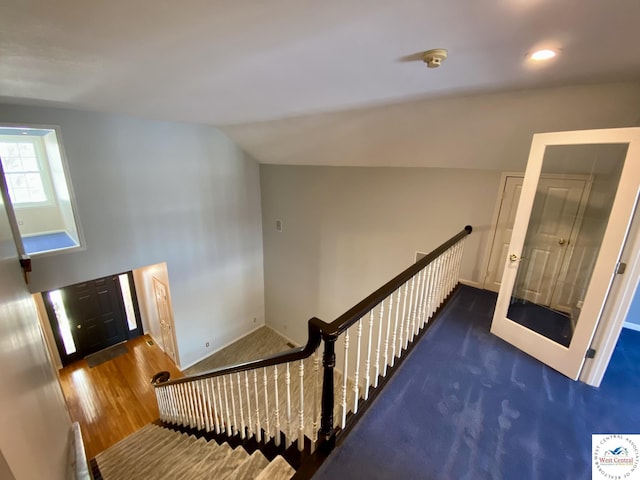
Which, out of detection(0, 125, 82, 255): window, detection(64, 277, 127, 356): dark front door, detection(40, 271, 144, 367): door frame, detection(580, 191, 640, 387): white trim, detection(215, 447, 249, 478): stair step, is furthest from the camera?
detection(64, 277, 127, 356): dark front door

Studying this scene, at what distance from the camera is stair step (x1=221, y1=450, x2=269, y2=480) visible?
1956mm

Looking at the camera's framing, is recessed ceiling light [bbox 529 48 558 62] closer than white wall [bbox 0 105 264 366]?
Yes

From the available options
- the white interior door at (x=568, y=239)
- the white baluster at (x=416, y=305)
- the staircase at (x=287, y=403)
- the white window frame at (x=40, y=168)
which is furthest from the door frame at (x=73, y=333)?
the white interior door at (x=568, y=239)

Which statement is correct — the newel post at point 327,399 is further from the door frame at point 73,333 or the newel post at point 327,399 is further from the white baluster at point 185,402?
the door frame at point 73,333

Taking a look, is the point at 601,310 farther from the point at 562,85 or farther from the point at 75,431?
the point at 75,431

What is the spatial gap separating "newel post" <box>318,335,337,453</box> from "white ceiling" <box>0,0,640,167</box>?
156cm

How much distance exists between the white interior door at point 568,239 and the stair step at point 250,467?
240 centimetres

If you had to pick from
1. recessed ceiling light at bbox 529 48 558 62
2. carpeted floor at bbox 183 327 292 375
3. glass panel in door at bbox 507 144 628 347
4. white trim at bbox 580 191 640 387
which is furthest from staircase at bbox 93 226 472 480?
carpeted floor at bbox 183 327 292 375

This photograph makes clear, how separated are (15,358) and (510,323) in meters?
3.60

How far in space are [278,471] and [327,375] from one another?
2.83 ft

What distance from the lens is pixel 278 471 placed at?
1743mm

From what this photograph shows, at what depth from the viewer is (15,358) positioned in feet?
4.54

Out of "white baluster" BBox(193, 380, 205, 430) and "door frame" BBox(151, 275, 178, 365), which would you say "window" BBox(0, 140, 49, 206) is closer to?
"door frame" BBox(151, 275, 178, 365)

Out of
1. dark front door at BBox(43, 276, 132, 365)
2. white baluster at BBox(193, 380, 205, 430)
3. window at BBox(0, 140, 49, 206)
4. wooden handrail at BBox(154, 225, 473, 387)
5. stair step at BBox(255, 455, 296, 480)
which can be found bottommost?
dark front door at BBox(43, 276, 132, 365)
